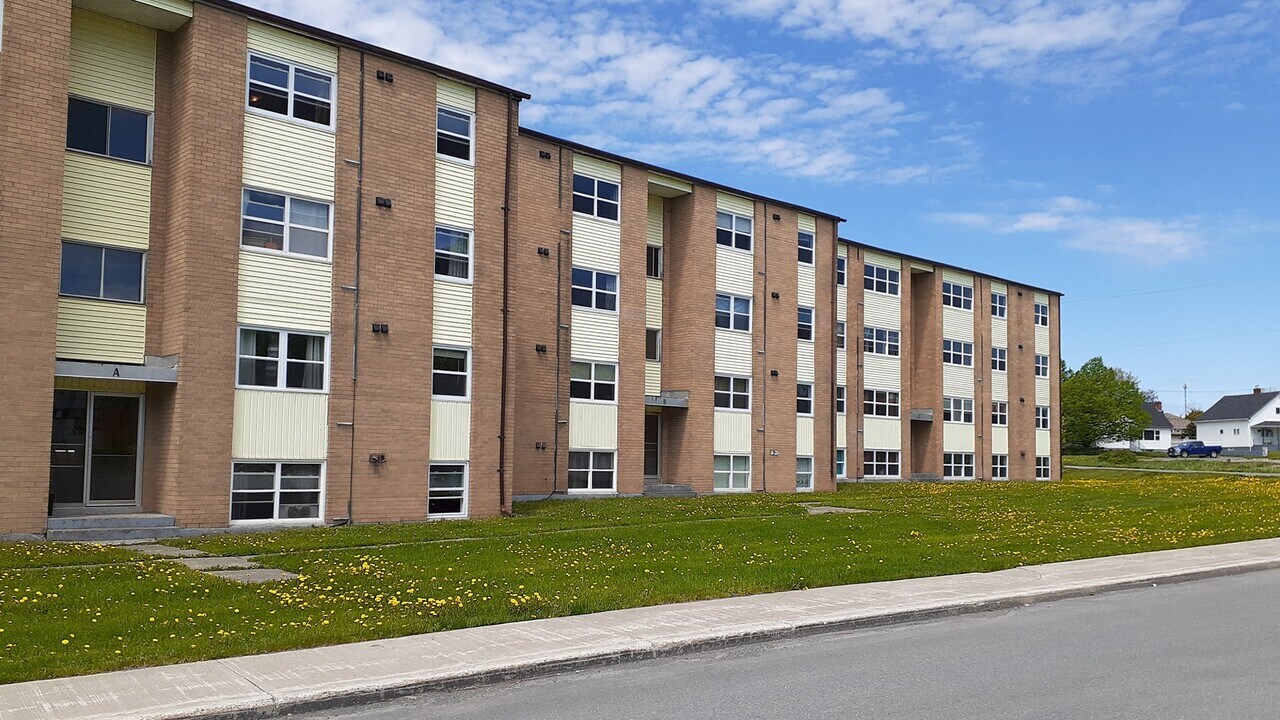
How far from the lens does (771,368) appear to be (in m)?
37.0

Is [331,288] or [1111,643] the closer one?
[1111,643]

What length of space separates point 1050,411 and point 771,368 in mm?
25791

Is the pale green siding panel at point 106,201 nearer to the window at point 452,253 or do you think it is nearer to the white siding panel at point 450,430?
the window at point 452,253

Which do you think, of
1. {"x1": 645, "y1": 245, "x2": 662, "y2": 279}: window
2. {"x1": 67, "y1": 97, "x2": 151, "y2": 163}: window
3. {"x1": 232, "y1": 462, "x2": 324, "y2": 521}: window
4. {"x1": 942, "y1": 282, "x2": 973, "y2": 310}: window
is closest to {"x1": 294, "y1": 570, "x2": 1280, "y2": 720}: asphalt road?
{"x1": 232, "y1": 462, "x2": 324, "y2": 521}: window

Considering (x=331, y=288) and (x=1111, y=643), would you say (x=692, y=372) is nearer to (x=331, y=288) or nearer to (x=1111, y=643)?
(x=331, y=288)

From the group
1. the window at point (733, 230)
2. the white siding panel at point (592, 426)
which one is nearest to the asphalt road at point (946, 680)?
the white siding panel at point (592, 426)

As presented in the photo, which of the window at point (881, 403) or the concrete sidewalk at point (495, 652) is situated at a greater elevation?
the window at point (881, 403)

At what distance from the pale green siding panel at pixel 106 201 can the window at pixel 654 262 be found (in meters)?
17.5

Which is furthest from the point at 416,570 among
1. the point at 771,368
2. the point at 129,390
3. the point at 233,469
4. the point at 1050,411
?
the point at 1050,411

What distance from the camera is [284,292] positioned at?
22094mm

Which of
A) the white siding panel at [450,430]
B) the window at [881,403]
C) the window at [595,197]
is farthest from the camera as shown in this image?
the window at [881,403]

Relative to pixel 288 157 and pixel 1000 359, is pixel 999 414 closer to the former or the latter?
pixel 1000 359

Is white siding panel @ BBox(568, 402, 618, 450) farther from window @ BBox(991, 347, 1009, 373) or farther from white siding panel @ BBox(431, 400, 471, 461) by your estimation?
window @ BBox(991, 347, 1009, 373)

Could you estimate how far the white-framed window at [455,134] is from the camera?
2509 centimetres
